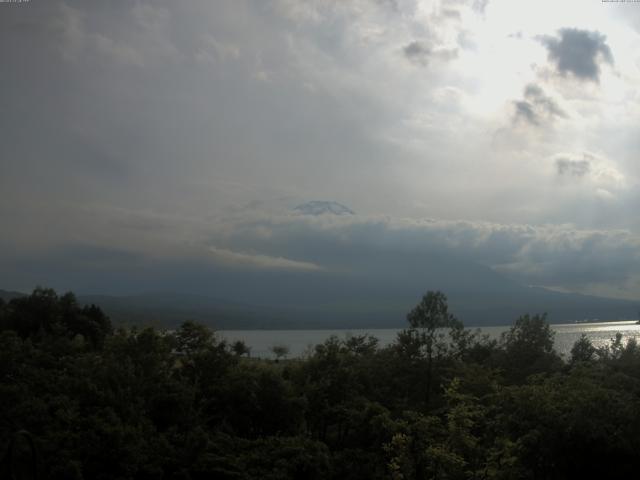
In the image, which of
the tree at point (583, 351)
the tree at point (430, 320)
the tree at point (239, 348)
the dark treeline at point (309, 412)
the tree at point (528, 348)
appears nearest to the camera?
the dark treeline at point (309, 412)

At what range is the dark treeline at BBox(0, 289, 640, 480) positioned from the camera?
18062mm

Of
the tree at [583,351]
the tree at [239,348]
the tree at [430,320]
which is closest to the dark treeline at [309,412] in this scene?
the tree at [430,320]

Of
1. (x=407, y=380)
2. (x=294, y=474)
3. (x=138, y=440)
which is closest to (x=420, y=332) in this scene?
(x=407, y=380)

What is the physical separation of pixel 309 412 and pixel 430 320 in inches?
417

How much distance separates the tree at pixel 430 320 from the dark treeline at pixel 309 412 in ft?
0.28

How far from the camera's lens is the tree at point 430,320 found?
34156mm

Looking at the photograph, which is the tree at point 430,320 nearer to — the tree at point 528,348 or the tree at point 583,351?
the tree at point 528,348

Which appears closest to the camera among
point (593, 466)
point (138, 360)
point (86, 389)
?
point (593, 466)

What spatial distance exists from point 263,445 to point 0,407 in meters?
9.69

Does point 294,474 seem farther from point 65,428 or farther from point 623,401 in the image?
point 623,401

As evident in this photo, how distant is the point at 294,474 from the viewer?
68.6 feet

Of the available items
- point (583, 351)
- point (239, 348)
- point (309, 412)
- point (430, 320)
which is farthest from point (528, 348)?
point (239, 348)

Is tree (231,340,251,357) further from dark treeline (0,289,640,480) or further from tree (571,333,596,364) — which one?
tree (571,333,596,364)

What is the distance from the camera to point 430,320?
34344mm
